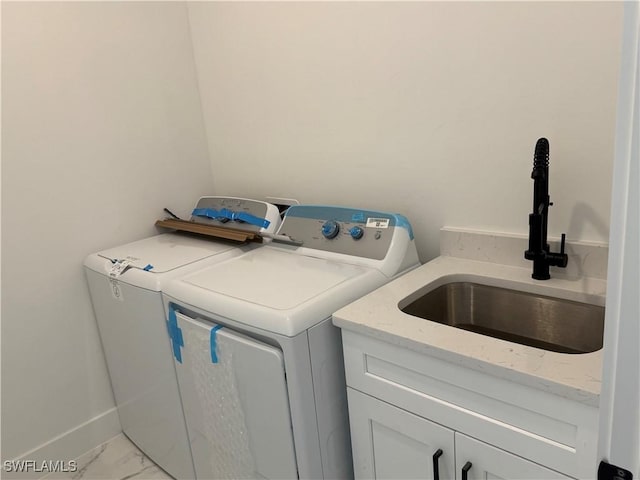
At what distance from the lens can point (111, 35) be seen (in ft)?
6.90

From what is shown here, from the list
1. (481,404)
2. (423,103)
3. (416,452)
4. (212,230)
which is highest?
(423,103)

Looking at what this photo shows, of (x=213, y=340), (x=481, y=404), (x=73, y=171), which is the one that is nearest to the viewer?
(x=481, y=404)

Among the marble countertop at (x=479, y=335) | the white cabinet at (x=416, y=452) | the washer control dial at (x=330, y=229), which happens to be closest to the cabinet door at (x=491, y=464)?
the white cabinet at (x=416, y=452)

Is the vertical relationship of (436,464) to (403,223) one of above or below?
below

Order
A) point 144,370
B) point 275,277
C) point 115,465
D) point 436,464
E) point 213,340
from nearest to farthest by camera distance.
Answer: point 436,464 < point 213,340 < point 275,277 < point 144,370 < point 115,465

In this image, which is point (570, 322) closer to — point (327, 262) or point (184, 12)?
point (327, 262)

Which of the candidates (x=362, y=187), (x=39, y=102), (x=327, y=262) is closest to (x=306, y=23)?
(x=362, y=187)

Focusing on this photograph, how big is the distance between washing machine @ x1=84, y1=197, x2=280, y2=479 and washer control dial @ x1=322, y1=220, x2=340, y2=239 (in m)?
0.29

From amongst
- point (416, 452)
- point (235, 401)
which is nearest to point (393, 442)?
point (416, 452)

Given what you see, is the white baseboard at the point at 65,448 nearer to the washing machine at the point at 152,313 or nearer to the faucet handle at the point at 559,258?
the washing machine at the point at 152,313

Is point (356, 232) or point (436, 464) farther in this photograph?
point (356, 232)

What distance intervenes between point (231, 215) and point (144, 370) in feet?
2.35

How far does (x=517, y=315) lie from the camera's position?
153cm

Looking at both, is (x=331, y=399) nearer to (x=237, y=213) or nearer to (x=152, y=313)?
(x=152, y=313)
